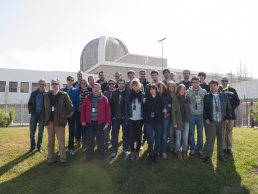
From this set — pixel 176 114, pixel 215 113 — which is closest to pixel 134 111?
pixel 176 114

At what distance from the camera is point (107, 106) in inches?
229

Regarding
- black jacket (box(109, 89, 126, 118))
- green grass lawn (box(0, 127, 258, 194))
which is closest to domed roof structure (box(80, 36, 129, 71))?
black jacket (box(109, 89, 126, 118))

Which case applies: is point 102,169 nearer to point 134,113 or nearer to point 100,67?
point 134,113

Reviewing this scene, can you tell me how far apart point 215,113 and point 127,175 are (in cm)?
277

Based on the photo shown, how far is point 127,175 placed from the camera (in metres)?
5.27

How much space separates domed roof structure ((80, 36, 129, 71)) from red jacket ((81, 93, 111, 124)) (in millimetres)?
36428

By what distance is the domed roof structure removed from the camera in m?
41.9

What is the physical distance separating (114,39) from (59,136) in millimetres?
42352

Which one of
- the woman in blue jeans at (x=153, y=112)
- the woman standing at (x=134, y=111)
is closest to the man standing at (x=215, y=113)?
the woman in blue jeans at (x=153, y=112)

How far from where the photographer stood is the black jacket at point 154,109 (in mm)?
5574

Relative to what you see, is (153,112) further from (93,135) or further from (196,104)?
(93,135)

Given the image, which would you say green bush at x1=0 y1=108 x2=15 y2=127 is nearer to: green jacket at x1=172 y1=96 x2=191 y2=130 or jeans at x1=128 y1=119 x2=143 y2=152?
jeans at x1=128 y1=119 x2=143 y2=152

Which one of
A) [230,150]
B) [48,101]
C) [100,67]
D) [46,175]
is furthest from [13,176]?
[100,67]

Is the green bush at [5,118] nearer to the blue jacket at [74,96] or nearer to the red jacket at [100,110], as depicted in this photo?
the blue jacket at [74,96]
